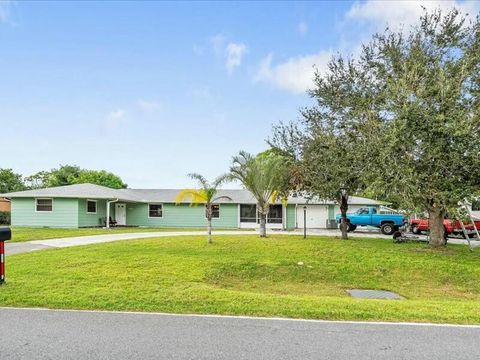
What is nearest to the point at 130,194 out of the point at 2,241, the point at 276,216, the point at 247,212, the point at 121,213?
the point at 121,213

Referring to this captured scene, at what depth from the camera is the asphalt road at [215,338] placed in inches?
177

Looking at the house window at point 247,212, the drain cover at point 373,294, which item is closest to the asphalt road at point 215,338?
the drain cover at point 373,294

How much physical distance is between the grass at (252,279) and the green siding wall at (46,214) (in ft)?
43.2

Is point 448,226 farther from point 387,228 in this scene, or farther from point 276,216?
point 276,216

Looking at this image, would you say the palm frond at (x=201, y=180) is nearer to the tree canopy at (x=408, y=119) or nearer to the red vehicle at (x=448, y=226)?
the tree canopy at (x=408, y=119)

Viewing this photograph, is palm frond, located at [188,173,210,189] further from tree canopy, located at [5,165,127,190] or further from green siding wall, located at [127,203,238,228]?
tree canopy, located at [5,165,127,190]

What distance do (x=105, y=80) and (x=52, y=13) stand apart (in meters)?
4.51

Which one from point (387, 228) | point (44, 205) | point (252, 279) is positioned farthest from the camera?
point (44, 205)

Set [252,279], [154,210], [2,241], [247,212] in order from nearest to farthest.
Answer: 1. [2,241]
2. [252,279]
3. [247,212]
4. [154,210]

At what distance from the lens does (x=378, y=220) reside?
26141 mm

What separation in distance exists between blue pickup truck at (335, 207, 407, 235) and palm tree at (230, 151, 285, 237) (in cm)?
973

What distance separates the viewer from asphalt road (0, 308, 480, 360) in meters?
4.51

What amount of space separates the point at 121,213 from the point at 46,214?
685cm

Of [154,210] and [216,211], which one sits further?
[154,210]
